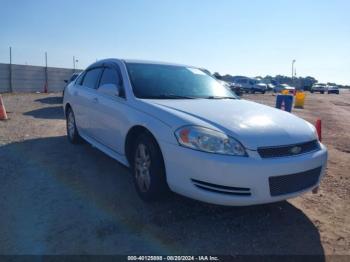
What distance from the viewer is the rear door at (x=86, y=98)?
219 inches

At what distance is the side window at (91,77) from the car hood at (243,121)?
76.2 inches

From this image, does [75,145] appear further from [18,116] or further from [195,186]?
[18,116]

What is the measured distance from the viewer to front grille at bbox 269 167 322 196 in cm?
326

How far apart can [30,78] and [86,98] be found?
66.7 feet

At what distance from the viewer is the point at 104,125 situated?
4965 millimetres

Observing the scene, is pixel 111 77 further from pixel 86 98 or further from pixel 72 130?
pixel 72 130

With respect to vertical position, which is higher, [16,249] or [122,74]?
[122,74]

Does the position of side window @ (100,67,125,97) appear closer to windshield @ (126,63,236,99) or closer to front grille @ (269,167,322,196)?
windshield @ (126,63,236,99)

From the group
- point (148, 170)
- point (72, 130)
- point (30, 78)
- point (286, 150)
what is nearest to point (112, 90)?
point (148, 170)

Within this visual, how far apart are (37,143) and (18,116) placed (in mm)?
4058

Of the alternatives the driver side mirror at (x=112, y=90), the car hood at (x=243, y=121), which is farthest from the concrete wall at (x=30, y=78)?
the car hood at (x=243, y=121)

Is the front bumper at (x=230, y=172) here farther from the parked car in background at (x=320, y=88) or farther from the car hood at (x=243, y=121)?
the parked car in background at (x=320, y=88)

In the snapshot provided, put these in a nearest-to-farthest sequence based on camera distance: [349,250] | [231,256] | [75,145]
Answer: [231,256] < [349,250] < [75,145]

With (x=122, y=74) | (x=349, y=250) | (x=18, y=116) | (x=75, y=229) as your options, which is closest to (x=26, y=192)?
(x=75, y=229)
